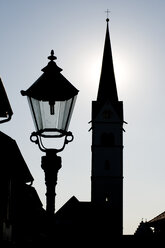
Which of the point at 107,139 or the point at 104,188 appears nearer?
the point at 104,188

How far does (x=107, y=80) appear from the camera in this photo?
2382 inches

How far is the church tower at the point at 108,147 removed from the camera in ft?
182

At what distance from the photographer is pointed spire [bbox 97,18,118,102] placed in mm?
59969

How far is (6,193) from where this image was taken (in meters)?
15.9

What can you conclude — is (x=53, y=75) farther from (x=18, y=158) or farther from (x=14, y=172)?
(x=14, y=172)

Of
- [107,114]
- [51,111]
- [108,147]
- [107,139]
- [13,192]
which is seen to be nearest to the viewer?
[51,111]

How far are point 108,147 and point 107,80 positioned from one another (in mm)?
6984

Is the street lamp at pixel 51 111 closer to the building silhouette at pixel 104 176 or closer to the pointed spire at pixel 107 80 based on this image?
the building silhouette at pixel 104 176

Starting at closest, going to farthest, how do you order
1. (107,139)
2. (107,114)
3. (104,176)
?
(104,176) → (107,139) → (107,114)

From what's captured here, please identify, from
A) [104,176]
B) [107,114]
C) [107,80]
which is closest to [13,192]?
[104,176]

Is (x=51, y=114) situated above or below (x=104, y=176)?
below

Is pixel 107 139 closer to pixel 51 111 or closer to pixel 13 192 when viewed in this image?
pixel 13 192


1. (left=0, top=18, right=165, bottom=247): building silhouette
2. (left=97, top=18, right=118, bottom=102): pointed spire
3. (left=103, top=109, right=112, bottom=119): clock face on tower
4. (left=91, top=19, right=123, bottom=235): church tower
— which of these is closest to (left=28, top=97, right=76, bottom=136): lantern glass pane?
(left=0, top=18, right=165, bottom=247): building silhouette

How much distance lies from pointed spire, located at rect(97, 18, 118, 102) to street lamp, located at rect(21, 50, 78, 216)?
53.2 meters
